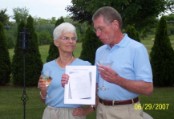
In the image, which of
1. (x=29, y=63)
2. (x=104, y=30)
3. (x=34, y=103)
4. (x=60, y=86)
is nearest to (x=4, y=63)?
(x=29, y=63)

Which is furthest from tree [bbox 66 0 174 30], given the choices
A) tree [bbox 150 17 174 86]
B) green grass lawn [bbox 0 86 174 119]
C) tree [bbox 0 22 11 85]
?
green grass lawn [bbox 0 86 174 119]

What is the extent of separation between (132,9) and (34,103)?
1199 centimetres

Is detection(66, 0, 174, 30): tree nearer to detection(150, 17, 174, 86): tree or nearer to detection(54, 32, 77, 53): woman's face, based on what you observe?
detection(150, 17, 174, 86): tree

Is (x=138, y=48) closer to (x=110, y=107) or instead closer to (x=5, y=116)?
(x=110, y=107)

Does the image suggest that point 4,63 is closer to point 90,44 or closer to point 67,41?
point 90,44

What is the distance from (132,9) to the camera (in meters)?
20.3

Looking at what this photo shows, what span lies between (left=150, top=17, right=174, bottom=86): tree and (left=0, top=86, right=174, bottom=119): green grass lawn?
42 centimetres

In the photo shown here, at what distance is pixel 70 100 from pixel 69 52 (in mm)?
478

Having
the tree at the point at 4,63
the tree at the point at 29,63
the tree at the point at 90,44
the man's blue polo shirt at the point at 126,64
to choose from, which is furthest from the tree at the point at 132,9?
the man's blue polo shirt at the point at 126,64

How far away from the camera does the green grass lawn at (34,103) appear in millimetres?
7988

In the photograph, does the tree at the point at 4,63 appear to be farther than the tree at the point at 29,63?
Yes

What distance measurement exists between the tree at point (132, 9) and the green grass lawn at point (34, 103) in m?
7.65

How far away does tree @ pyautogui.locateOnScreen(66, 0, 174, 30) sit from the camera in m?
18.8

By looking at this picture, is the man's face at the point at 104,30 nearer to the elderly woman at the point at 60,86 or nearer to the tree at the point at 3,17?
the elderly woman at the point at 60,86
